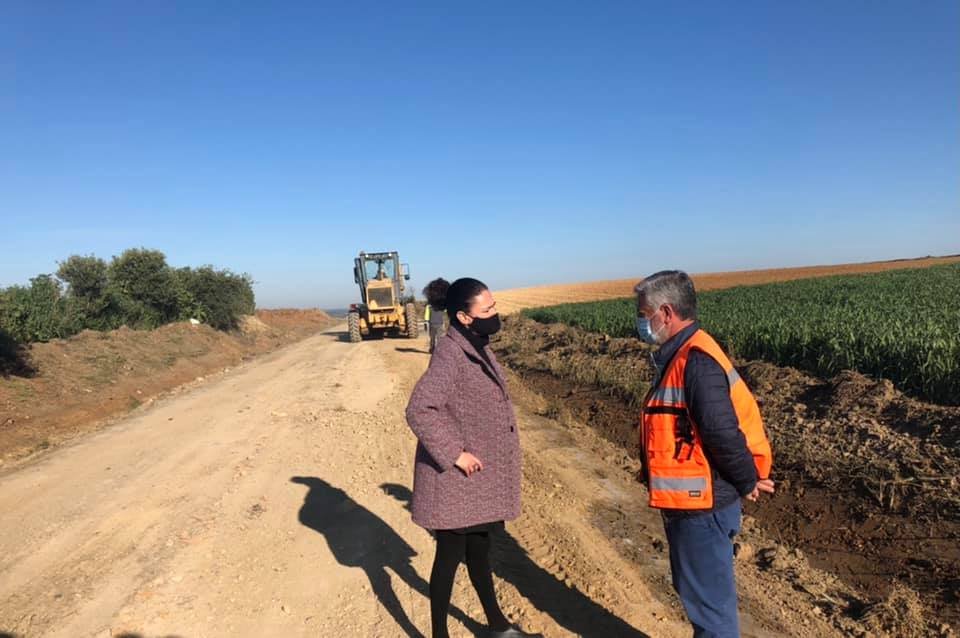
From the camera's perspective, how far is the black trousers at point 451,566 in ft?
9.03

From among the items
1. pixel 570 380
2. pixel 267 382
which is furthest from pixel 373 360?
pixel 570 380

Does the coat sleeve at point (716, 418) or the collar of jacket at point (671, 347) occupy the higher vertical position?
the collar of jacket at point (671, 347)

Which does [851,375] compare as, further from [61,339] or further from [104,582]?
[61,339]

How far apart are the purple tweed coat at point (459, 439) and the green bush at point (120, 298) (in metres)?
13.2

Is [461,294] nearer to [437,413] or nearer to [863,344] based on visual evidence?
[437,413]

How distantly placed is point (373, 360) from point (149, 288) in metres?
13.1

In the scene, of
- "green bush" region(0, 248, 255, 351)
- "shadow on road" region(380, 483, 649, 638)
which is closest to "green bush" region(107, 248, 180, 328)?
"green bush" region(0, 248, 255, 351)

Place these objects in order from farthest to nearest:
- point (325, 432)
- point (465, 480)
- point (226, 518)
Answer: point (325, 432) < point (226, 518) < point (465, 480)

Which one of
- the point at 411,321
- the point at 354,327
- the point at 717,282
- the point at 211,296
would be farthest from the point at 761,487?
the point at 717,282

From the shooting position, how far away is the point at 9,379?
10.8 meters

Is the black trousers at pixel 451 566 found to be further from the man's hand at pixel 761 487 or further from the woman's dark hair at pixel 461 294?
the man's hand at pixel 761 487

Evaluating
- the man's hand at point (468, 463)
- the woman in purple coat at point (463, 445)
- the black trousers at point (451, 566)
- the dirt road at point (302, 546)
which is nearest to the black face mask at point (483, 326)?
the woman in purple coat at point (463, 445)

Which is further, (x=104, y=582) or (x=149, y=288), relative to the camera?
(x=149, y=288)

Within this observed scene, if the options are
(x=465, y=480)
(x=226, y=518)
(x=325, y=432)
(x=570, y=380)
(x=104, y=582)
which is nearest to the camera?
(x=465, y=480)
